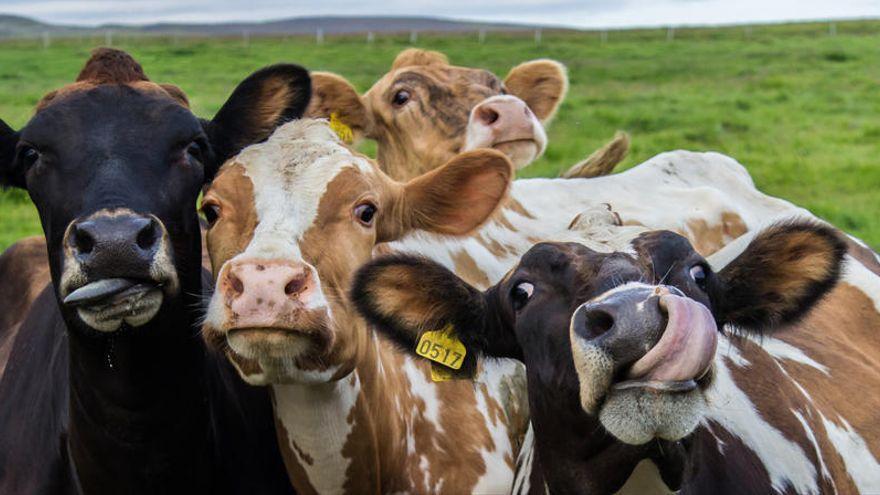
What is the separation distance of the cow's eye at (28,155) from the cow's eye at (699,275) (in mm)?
2096

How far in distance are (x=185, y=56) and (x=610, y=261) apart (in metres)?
27.8

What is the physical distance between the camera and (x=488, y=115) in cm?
645

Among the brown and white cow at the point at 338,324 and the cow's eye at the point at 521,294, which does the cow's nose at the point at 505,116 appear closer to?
the brown and white cow at the point at 338,324

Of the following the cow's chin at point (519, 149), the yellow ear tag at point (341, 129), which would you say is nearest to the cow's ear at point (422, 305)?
the cow's chin at point (519, 149)

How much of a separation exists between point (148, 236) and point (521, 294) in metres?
1.12

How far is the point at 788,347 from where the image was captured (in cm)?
525

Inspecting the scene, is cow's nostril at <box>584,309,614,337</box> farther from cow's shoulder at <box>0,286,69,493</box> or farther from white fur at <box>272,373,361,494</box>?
cow's shoulder at <box>0,286,69,493</box>

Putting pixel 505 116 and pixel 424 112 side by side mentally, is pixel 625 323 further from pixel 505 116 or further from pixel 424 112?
pixel 424 112

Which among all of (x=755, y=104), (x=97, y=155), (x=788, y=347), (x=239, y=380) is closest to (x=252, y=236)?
(x=97, y=155)

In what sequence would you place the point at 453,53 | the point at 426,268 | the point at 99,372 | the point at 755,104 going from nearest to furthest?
the point at 426,268 < the point at 99,372 < the point at 755,104 < the point at 453,53

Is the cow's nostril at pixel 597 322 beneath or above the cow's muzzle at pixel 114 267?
above

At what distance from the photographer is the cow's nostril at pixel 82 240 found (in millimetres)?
3922

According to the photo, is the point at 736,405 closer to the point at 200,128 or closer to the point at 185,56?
the point at 200,128

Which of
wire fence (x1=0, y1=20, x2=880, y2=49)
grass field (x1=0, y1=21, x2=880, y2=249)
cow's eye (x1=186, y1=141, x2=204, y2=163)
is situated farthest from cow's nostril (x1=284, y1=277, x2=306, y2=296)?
wire fence (x1=0, y1=20, x2=880, y2=49)
